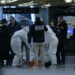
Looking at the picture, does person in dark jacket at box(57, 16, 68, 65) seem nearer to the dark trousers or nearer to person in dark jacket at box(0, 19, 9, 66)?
the dark trousers

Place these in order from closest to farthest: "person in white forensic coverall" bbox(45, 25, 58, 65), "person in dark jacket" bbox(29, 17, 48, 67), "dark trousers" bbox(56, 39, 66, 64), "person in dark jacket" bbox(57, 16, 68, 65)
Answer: "person in dark jacket" bbox(29, 17, 48, 67), "person in white forensic coverall" bbox(45, 25, 58, 65), "dark trousers" bbox(56, 39, 66, 64), "person in dark jacket" bbox(57, 16, 68, 65)

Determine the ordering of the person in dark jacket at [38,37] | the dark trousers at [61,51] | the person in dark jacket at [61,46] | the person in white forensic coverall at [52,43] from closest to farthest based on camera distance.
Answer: the person in dark jacket at [38,37]
the person in white forensic coverall at [52,43]
the dark trousers at [61,51]
the person in dark jacket at [61,46]

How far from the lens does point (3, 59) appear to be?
41.5ft

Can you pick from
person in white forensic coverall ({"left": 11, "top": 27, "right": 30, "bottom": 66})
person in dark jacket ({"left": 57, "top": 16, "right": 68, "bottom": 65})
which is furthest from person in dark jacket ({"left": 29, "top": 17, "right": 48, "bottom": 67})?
person in dark jacket ({"left": 57, "top": 16, "right": 68, "bottom": 65})

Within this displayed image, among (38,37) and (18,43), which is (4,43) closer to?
(18,43)

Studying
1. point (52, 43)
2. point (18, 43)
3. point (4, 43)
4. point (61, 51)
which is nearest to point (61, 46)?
point (61, 51)

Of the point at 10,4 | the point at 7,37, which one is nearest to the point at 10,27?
the point at 7,37

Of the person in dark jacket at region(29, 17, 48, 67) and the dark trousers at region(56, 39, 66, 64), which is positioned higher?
the person in dark jacket at region(29, 17, 48, 67)

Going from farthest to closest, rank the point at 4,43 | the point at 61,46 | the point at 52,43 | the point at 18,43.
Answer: the point at 61,46, the point at 4,43, the point at 52,43, the point at 18,43

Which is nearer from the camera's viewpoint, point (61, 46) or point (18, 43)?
point (18, 43)

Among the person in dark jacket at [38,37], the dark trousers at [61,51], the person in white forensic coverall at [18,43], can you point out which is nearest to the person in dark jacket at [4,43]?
the person in white forensic coverall at [18,43]

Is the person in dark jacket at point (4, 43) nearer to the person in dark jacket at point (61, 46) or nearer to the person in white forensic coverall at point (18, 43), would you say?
the person in white forensic coverall at point (18, 43)

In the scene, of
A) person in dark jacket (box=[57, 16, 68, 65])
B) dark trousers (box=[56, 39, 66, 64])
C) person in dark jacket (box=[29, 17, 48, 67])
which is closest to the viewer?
person in dark jacket (box=[29, 17, 48, 67])

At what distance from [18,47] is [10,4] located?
516 cm
